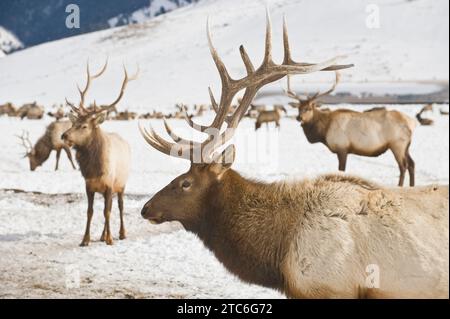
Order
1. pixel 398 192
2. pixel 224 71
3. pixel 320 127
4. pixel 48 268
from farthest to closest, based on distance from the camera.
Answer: pixel 320 127 → pixel 48 268 → pixel 224 71 → pixel 398 192

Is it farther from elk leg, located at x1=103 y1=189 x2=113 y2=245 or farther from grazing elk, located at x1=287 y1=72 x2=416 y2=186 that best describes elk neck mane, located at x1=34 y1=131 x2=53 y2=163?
elk leg, located at x1=103 y1=189 x2=113 y2=245

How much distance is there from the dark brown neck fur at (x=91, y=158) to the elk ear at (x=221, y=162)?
11.0ft

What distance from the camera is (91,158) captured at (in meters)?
7.11

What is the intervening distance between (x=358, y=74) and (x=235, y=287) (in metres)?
71.7

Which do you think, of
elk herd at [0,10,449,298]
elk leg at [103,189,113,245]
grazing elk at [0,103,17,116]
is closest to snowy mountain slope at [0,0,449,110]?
grazing elk at [0,103,17,116]

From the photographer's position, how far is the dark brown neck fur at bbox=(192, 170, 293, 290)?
370cm

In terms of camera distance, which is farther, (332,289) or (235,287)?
(235,287)

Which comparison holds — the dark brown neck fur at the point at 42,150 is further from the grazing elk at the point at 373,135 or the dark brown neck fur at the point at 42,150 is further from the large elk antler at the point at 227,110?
the large elk antler at the point at 227,110

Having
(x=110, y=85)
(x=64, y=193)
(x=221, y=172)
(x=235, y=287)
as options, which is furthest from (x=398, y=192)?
(x=110, y=85)

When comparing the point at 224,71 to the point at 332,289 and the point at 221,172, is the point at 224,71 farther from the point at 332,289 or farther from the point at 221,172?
the point at 332,289

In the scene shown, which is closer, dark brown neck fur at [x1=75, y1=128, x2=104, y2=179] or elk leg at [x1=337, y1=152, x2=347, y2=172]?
dark brown neck fur at [x1=75, y1=128, x2=104, y2=179]

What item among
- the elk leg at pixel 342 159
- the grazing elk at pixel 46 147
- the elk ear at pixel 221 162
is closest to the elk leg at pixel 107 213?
the elk ear at pixel 221 162

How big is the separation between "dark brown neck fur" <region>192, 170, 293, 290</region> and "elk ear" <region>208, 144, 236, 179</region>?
6 cm

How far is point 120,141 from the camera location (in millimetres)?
7719
